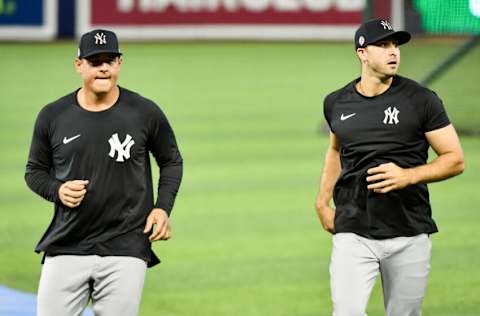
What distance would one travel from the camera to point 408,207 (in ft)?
23.0

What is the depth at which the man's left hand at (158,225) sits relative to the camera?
6520 millimetres

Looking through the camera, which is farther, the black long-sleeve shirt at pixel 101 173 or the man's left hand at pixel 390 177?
the man's left hand at pixel 390 177

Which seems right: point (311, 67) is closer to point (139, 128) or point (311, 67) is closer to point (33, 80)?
point (33, 80)

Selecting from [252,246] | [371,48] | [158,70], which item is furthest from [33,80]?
[371,48]

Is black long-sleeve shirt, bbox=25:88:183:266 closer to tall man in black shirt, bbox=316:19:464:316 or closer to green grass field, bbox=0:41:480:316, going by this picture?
tall man in black shirt, bbox=316:19:464:316

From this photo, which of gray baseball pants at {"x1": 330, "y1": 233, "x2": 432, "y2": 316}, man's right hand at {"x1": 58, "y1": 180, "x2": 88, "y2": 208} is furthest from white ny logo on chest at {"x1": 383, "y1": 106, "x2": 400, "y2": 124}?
man's right hand at {"x1": 58, "y1": 180, "x2": 88, "y2": 208}

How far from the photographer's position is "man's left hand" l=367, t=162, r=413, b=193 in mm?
6754

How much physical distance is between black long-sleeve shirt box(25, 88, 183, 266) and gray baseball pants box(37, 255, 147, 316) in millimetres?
52

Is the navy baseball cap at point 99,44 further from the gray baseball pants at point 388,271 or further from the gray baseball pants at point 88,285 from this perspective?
the gray baseball pants at point 388,271

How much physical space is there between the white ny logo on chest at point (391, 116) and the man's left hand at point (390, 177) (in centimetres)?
26

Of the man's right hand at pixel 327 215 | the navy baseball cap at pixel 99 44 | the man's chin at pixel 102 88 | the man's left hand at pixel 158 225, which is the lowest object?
the man's right hand at pixel 327 215

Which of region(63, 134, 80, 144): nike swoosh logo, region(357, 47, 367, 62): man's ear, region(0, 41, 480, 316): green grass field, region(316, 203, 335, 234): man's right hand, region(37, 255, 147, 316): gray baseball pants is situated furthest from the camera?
region(0, 41, 480, 316): green grass field

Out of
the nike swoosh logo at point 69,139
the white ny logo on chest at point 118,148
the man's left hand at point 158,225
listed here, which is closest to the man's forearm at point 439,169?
the man's left hand at point 158,225

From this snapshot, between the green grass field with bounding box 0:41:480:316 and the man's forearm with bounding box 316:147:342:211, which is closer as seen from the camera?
the man's forearm with bounding box 316:147:342:211
